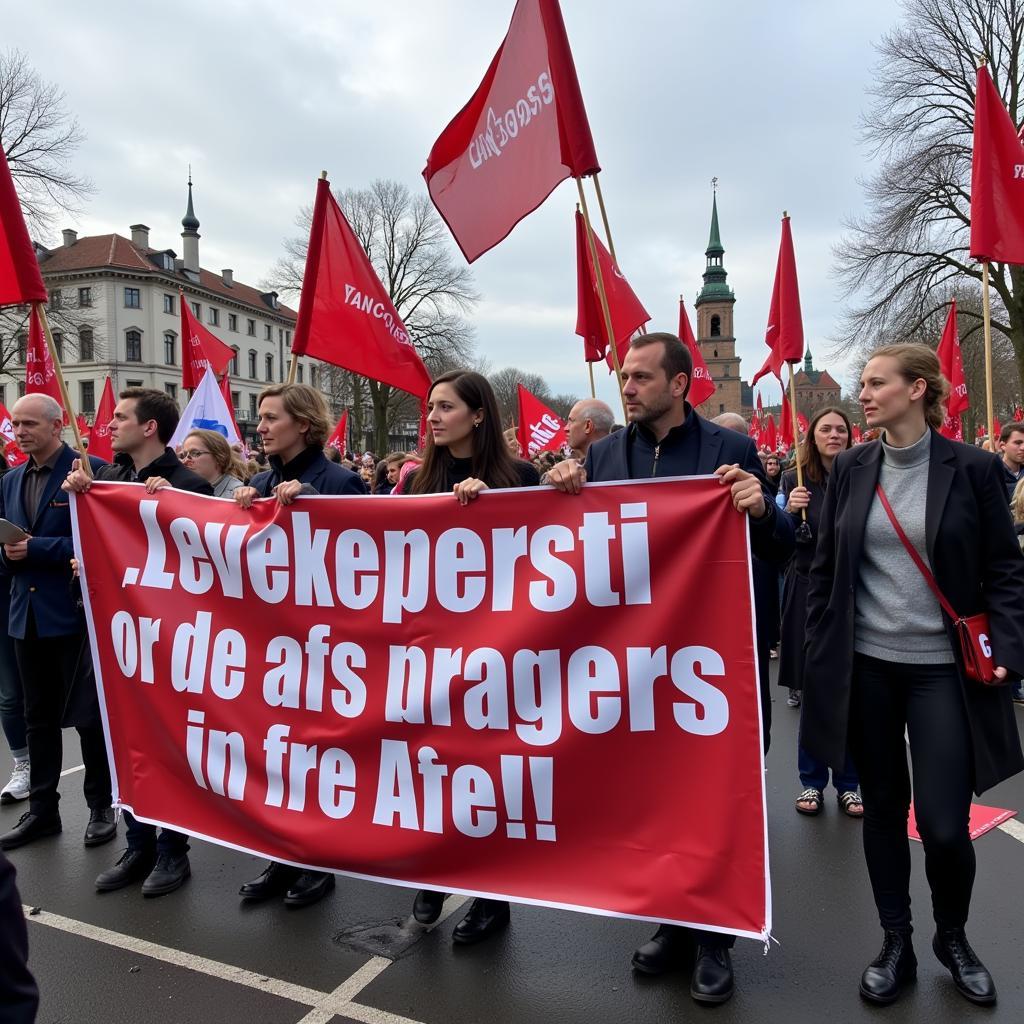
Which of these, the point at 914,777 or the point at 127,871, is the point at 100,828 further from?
the point at 914,777

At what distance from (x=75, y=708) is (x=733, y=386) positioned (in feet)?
346

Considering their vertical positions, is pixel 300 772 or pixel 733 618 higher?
pixel 733 618

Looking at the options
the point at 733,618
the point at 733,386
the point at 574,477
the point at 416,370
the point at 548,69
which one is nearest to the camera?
the point at 733,618

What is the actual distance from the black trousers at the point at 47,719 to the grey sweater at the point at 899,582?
3.57 metres

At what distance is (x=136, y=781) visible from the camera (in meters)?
3.65

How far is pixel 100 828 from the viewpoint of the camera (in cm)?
414

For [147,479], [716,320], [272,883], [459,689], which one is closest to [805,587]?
[459,689]

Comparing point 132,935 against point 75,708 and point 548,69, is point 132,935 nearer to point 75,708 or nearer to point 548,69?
point 75,708

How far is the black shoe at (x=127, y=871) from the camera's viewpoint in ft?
11.9

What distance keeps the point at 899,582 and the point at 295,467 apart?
8.15 ft

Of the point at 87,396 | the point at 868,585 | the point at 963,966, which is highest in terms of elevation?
the point at 87,396

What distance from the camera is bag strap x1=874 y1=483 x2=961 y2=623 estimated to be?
104 inches

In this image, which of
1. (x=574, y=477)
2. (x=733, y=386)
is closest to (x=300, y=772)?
(x=574, y=477)

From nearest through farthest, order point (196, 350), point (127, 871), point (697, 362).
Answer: point (127, 871), point (196, 350), point (697, 362)
